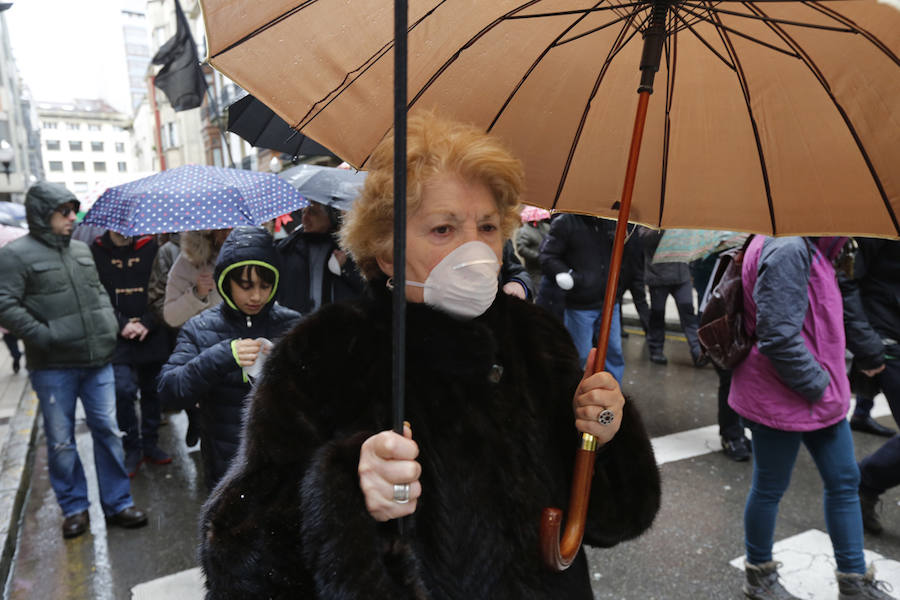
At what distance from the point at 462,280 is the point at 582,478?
533 millimetres

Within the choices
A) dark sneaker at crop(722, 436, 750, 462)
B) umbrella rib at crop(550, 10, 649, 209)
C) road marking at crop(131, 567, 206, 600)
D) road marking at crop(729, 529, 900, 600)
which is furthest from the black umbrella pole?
dark sneaker at crop(722, 436, 750, 462)

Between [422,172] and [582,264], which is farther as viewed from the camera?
[582,264]

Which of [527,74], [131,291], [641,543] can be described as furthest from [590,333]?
[527,74]

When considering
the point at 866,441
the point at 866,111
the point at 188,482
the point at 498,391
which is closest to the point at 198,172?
the point at 188,482

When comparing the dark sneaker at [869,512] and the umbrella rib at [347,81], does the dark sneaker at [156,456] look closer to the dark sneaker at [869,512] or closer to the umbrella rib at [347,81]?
the umbrella rib at [347,81]

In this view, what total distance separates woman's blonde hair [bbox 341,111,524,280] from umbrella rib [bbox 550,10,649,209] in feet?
1.07

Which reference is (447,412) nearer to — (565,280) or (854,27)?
(854,27)

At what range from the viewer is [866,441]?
16.2 feet

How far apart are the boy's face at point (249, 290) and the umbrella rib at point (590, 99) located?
5.21 ft

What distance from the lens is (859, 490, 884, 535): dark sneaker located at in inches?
140

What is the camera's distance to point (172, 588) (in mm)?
3354

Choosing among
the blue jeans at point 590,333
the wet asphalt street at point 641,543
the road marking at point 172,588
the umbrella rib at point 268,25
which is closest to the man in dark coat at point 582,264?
the blue jeans at point 590,333

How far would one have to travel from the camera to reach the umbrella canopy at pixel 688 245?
19.8 feet

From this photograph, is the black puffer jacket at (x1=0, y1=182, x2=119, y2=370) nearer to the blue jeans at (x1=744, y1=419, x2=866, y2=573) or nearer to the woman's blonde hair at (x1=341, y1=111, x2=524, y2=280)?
the woman's blonde hair at (x1=341, y1=111, x2=524, y2=280)
